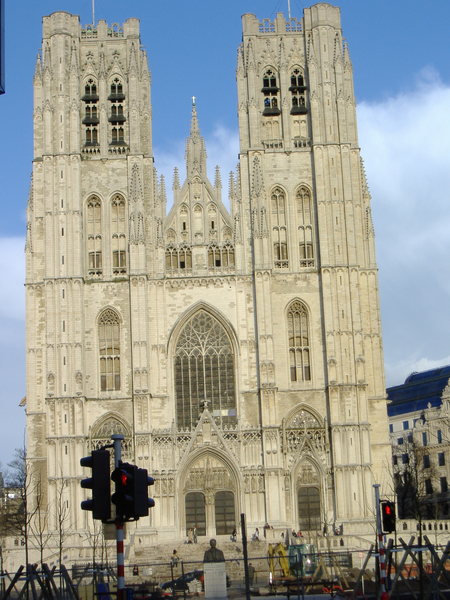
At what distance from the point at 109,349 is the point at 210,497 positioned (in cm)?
950

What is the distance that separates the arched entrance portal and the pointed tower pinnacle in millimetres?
15883

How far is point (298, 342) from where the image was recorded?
60.3 metres

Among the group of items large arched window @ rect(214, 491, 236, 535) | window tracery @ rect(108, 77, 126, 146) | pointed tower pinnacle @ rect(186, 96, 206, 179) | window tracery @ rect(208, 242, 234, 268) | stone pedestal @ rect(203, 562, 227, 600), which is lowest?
stone pedestal @ rect(203, 562, 227, 600)

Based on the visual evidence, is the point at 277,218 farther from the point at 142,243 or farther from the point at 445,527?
the point at 445,527

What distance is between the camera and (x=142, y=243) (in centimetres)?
6031

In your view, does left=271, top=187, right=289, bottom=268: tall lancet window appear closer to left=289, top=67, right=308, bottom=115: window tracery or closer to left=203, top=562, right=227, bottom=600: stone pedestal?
left=289, top=67, right=308, bottom=115: window tracery

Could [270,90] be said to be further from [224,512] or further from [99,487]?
[99,487]

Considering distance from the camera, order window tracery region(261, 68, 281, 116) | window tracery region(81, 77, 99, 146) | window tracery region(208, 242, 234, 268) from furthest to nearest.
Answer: window tracery region(261, 68, 281, 116) → window tracery region(81, 77, 99, 146) → window tracery region(208, 242, 234, 268)

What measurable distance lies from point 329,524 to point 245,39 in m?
27.7

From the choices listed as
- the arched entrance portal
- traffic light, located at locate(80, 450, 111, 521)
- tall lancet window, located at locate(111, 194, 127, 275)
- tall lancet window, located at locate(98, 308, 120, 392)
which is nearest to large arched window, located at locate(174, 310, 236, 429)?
the arched entrance portal

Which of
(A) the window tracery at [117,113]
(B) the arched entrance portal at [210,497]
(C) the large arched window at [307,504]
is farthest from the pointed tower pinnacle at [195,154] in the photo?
(C) the large arched window at [307,504]

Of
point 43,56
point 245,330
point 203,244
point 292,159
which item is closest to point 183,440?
point 245,330

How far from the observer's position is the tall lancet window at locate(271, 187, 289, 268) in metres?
61.3

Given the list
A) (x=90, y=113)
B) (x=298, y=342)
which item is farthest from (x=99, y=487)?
(x=90, y=113)
